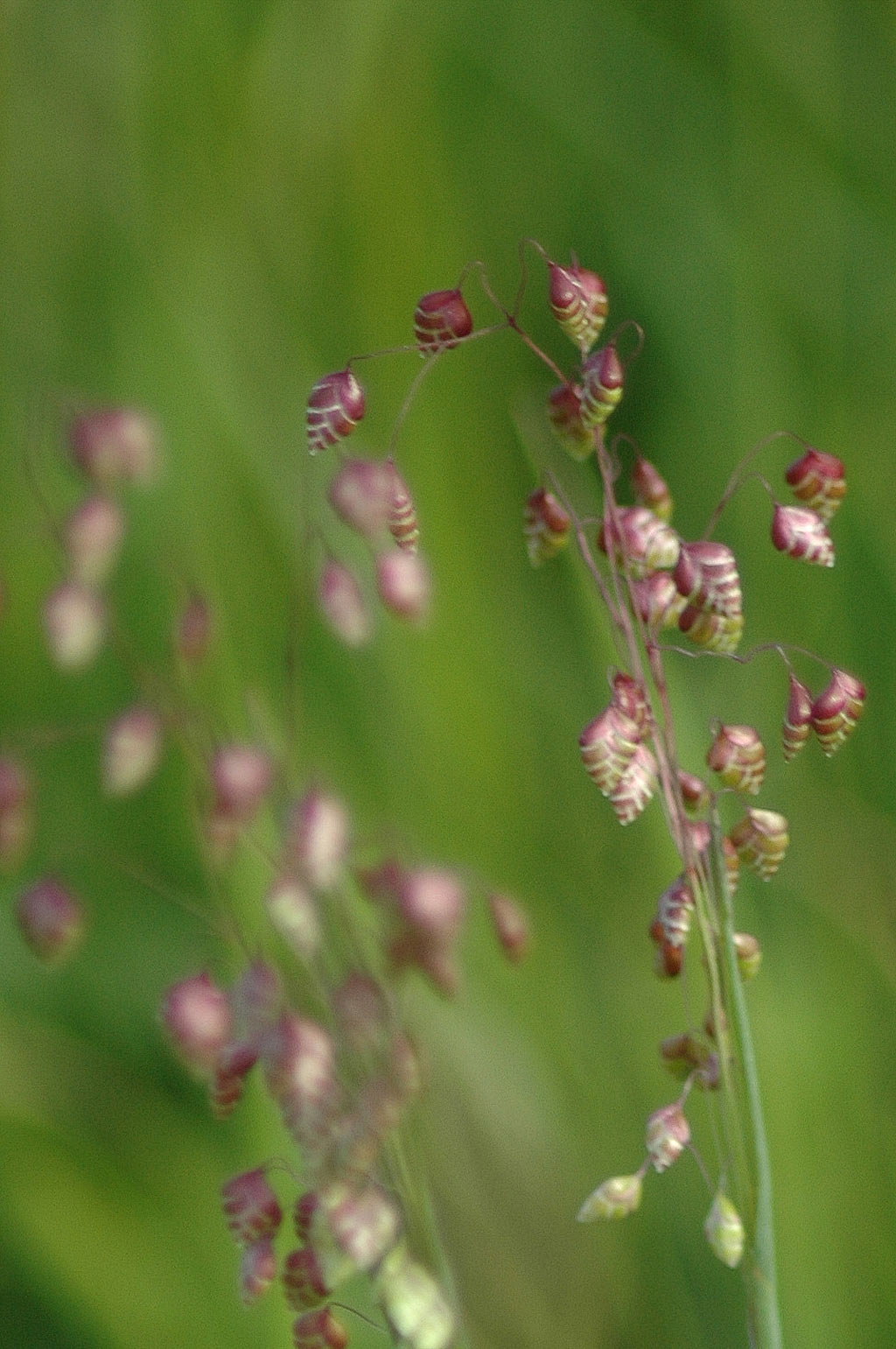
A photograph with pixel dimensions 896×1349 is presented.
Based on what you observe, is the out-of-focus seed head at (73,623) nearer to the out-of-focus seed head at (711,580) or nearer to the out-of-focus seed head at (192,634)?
the out-of-focus seed head at (192,634)

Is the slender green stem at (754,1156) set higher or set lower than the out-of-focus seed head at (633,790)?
lower

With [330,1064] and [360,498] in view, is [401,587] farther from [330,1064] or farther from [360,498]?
[330,1064]

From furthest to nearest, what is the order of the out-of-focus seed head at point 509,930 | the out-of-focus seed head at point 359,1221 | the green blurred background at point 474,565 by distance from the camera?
the green blurred background at point 474,565
the out-of-focus seed head at point 509,930
the out-of-focus seed head at point 359,1221

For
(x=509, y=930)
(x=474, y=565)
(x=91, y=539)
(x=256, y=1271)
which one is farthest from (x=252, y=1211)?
(x=474, y=565)

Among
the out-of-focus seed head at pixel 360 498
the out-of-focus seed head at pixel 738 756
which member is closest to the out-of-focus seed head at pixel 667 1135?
the out-of-focus seed head at pixel 738 756

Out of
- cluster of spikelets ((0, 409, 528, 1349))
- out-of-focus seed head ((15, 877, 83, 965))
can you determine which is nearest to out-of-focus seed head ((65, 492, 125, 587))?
cluster of spikelets ((0, 409, 528, 1349))

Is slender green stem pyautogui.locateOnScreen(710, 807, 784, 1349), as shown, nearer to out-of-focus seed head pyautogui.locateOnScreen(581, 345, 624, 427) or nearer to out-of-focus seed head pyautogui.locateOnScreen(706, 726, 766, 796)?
out-of-focus seed head pyautogui.locateOnScreen(706, 726, 766, 796)

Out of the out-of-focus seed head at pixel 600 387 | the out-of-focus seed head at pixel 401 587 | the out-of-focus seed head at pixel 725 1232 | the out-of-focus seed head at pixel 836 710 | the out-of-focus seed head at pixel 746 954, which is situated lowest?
the out-of-focus seed head at pixel 725 1232
